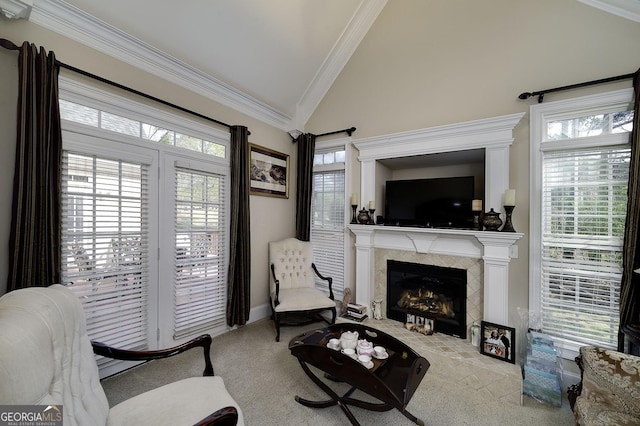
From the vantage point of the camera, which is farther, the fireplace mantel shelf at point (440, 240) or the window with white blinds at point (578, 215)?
the fireplace mantel shelf at point (440, 240)

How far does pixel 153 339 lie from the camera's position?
2.58m

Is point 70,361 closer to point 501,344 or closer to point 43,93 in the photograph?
point 43,93

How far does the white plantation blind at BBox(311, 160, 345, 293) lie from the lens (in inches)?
150

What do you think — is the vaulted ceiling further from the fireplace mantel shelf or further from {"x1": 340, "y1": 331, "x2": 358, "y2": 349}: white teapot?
{"x1": 340, "y1": 331, "x2": 358, "y2": 349}: white teapot

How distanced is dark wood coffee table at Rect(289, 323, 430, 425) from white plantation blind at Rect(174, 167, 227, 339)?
1487 mm

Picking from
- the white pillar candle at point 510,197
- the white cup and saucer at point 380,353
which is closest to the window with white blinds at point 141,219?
the white cup and saucer at point 380,353

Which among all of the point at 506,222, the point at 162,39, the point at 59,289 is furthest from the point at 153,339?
the point at 506,222

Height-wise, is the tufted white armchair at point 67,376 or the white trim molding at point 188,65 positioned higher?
the white trim molding at point 188,65

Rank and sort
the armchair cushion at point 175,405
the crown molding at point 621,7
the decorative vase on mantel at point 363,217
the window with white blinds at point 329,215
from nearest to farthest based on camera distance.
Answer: the armchair cushion at point 175,405 → the crown molding at point 621,7 → the decorative vase on mantel at point 363,217 → the window with white blinds at point 329,215

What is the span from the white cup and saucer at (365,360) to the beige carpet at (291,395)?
45 cm

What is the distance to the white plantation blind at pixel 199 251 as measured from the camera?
9.19 feet

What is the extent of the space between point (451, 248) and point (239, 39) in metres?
3.41

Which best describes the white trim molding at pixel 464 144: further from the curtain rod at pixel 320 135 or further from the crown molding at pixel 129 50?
the crown molding at pixel 129 50
